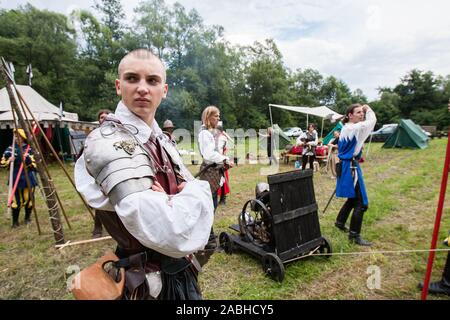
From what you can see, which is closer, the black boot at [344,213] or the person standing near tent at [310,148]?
the black boot at [344,213]

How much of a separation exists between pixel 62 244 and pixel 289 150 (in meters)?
9.51

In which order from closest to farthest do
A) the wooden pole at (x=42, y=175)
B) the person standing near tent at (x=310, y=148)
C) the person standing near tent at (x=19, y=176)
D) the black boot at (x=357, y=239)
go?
1. the wooden pole at (x=42, y=175)
2. the black boot at (x=357, y=239)
3. the person standing near tent at (x=19, y=176)
4. the person standing near tent at (x=310, y=148)

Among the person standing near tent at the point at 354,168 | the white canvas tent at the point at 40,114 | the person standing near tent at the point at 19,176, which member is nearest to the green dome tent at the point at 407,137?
the person standing near tent at the point at 354,168

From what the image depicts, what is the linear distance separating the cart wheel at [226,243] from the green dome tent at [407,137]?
675 inches

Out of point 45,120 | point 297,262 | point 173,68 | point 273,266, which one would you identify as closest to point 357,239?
point 297,262

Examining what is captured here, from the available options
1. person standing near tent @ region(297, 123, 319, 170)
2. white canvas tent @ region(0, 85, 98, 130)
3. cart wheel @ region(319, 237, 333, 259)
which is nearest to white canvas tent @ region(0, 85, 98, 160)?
white canvas tent @ region(0, 85, 98, 130)

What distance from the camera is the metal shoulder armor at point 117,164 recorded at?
32.8 inches

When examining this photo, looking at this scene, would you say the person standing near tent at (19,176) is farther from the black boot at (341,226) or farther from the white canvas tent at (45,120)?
the white canvas tent at (45,120)

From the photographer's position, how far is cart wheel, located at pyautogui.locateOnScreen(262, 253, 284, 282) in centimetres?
282

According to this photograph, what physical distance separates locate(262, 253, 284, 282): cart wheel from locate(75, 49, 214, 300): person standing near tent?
173cm

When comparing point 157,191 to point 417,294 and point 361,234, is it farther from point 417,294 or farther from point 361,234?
point 361,234

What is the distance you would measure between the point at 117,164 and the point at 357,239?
3951 millimetres

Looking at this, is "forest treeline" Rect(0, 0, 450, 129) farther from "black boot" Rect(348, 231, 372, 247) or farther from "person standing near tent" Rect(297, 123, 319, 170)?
"black boot" Rect(348, 231, 372, 247)
